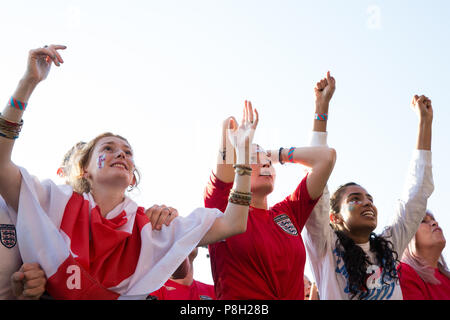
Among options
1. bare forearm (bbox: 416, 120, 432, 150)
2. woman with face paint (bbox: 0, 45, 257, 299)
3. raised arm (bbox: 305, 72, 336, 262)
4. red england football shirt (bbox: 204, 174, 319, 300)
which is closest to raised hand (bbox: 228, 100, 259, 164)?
woman with face paint (bbox: 0, 45, 257, 299)

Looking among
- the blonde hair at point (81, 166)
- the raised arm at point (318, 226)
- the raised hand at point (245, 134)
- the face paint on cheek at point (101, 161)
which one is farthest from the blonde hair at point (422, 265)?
the face paint on cheek at point (101, 161)

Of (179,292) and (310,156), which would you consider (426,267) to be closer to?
(310,156)

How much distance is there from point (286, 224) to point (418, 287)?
1.47 m

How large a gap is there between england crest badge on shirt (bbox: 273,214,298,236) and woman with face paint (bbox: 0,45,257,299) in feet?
2.23

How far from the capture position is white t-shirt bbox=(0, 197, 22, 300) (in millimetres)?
2336

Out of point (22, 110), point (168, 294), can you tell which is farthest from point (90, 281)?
point (168, 294)

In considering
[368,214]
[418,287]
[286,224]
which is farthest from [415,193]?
[286,224]

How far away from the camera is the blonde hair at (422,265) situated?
13.7 ft

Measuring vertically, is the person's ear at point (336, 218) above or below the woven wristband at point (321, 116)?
below

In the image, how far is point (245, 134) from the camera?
2.97m

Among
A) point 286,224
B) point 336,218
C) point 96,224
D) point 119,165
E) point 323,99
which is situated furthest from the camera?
point 336,218

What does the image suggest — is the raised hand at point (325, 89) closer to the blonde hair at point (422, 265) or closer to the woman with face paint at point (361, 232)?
the woman with face paint at point (361, 232)

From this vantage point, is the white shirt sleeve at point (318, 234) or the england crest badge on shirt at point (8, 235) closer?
the england crest badge on shirt at point (8, 235)
